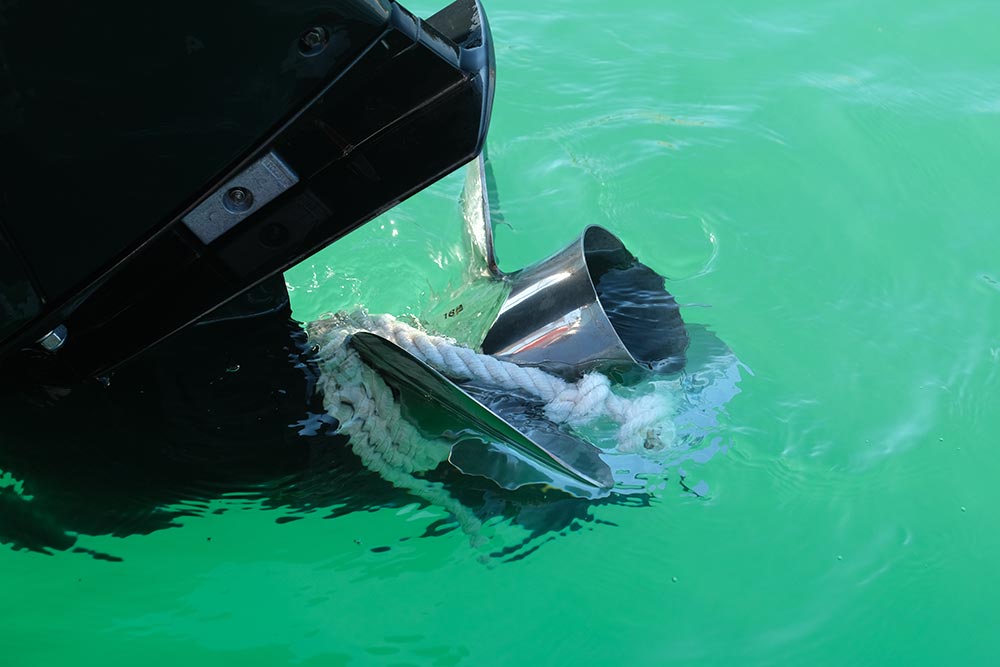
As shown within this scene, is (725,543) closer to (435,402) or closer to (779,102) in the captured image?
(435,402)

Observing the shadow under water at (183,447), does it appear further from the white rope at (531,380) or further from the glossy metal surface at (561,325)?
the glossy metal surface at (561,325)

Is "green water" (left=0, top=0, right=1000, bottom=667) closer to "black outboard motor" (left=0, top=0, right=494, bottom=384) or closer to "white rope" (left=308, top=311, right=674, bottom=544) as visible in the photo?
"white rope" (left=308, top=311, right=674, bottom=544)

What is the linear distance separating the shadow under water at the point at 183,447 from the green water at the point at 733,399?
0.04 meters

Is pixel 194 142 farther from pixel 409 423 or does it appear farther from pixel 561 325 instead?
pixel 561 325

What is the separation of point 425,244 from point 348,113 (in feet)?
4.77

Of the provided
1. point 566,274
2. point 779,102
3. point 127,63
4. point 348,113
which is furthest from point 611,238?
point 779,102

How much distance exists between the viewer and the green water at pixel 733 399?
6.52 feet

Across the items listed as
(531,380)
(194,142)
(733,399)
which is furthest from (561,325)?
(194,142)

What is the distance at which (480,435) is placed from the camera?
1.85 metres

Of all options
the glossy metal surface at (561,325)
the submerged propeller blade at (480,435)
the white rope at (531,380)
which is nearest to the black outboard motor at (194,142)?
the submerged propeller blade at (480,435)

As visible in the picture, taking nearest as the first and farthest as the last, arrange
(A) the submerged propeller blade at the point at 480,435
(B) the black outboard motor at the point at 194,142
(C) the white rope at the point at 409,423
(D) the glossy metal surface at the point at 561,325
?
1. (B) the black outboard motor at the point at 194,142
2. (A) the submerged propeller blade at the point at 480,435
3. (C) the white rope at the point at 409,423
4. (D) the glossy metal surface at the point at 561,325

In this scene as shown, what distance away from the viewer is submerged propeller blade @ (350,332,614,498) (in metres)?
1.74

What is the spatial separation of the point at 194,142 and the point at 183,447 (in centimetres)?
66

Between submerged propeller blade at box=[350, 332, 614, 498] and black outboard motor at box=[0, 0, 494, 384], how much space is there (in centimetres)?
28
